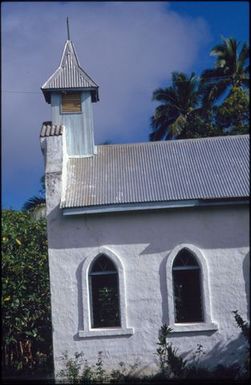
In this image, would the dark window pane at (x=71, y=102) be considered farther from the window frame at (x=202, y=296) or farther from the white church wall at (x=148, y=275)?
the window frame at (x=202, y=296)

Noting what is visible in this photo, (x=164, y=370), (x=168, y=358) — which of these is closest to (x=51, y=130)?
(x=168, y=358)

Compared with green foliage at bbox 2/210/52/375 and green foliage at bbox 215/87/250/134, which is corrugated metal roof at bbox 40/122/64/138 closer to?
green foliage at bbox 2/210/52/375

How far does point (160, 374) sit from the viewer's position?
1344cm

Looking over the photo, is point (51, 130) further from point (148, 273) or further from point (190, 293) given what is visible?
point (190, 293)

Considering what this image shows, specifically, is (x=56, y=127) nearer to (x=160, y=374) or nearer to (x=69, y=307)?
(x=69, y=307)

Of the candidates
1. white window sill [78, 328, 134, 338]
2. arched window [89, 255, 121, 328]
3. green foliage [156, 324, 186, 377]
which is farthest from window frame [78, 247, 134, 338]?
green foliage [156, 324, 186, 377]

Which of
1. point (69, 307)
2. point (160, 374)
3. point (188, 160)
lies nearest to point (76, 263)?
point (69, 307)

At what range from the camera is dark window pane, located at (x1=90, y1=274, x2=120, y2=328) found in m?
14.4

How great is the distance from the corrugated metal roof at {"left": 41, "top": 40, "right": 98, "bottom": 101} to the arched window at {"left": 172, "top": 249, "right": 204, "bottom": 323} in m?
5.64

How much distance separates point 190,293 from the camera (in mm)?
14219

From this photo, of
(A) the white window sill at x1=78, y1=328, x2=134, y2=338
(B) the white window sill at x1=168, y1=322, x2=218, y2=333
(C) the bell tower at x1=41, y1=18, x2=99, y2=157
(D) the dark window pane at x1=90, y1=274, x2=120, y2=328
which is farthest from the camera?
(C) the bell tower at x1=41, y1=18, x2=99, y2=157

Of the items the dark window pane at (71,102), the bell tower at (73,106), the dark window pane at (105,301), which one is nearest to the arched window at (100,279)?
the dark window pane at (105,301)

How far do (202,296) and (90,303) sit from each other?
8.30ft

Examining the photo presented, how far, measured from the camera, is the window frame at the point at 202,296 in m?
13.6
